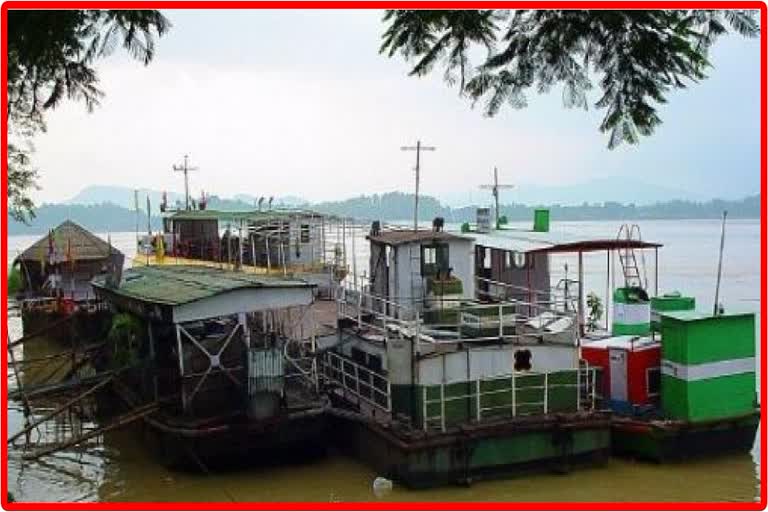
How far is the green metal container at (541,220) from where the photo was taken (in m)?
20.5

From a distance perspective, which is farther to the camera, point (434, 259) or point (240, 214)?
point (240, 214)

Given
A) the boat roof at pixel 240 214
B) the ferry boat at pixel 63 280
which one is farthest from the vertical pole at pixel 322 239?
the ferry boat at pixel 63 280

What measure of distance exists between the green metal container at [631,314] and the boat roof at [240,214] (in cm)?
801

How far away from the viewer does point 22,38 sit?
4.90 m

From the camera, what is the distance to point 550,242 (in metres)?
17.0

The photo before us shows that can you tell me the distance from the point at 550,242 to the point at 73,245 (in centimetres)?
2004

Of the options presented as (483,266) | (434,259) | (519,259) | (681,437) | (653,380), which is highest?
(434,259)

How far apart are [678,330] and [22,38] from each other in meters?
10.3

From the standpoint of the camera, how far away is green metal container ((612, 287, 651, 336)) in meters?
15.4

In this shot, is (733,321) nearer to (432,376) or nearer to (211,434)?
(432,376)

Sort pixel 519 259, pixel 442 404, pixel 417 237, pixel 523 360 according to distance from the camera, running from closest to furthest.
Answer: pixel 442 404 → pixel 523 360 → pixel 417 237 → pixel 519 259

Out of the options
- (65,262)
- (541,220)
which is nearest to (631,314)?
(541,220)

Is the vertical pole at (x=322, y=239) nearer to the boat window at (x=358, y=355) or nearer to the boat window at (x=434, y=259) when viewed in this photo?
the boat window at (x=434, y=259)

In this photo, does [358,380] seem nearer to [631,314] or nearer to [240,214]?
[631,314]
